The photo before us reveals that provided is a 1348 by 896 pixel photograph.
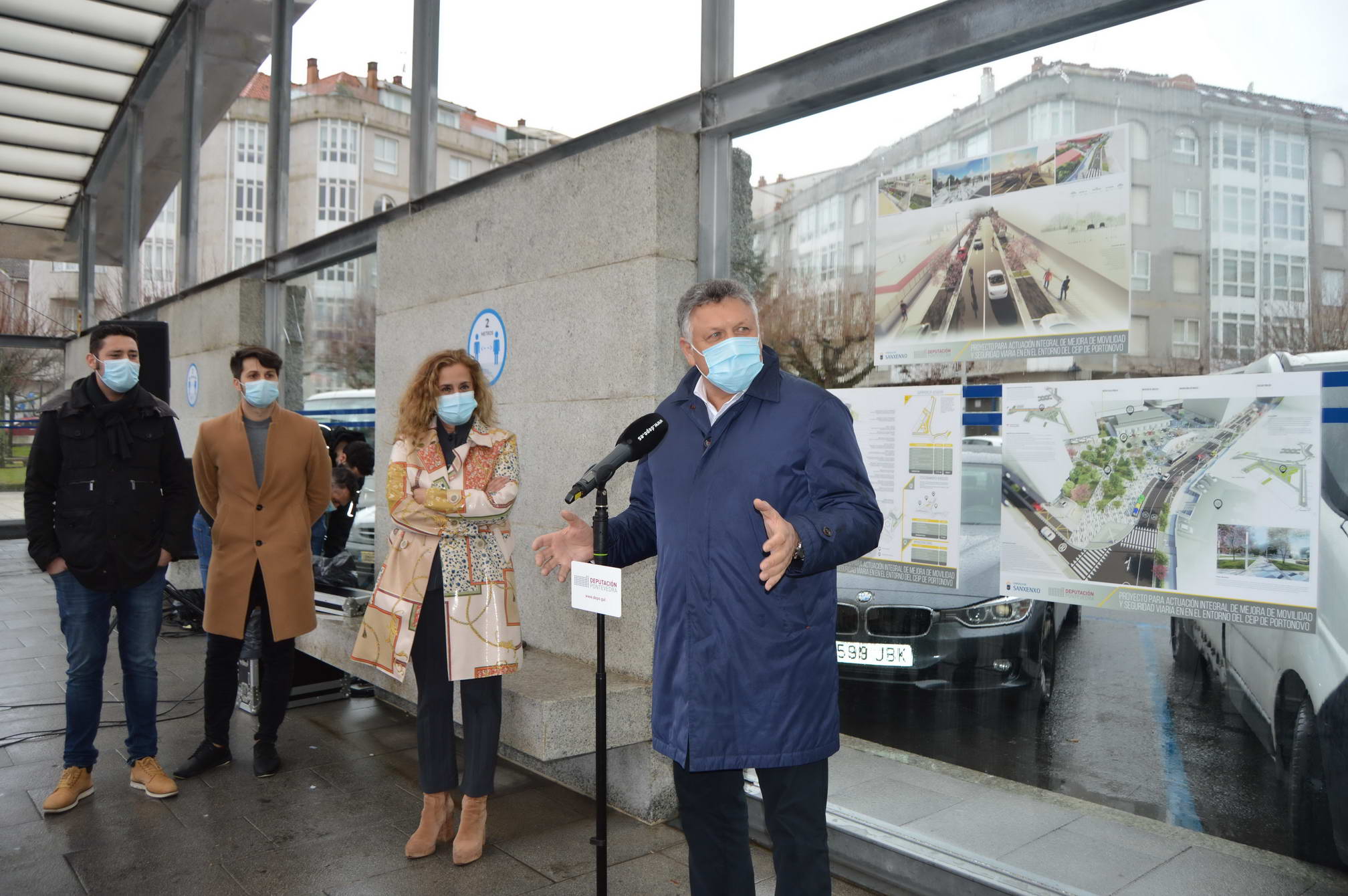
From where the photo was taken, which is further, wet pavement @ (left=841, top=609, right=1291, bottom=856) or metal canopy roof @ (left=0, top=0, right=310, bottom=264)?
metal canopy roof @ (left=0, top=0, right=310, bottom=264)

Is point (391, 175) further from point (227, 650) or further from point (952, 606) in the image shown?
point (952, 606)

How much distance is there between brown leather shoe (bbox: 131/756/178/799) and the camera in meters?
4.26

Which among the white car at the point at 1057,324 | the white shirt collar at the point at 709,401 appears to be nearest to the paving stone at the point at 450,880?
the white shirt collar at the point at 709,401

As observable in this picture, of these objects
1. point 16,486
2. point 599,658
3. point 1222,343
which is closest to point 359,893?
point 599,658

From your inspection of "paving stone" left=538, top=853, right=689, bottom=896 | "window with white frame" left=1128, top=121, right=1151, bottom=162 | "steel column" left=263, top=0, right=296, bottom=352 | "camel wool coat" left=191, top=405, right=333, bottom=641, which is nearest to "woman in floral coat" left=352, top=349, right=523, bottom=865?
"paving stone" left=538, top=853, right=689, bottom=896

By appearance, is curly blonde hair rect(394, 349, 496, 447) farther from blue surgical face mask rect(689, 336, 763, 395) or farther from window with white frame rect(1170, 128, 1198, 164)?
window with white frame rect(1170, 128, 1198, 164)

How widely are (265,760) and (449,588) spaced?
1789 mm

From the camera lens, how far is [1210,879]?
2885 mm

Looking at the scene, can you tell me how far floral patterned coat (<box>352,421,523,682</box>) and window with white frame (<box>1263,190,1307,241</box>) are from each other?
2601mm

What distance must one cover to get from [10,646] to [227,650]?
4118mm

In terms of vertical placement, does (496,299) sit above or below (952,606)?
above

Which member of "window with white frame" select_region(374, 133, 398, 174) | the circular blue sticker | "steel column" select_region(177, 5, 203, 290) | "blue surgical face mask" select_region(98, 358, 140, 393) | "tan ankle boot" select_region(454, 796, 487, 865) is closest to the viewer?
"tan ankle boot" select_region(454, 796, 487, 865)

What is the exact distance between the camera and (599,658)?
2658 millimetres

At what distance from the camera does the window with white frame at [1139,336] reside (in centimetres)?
289
